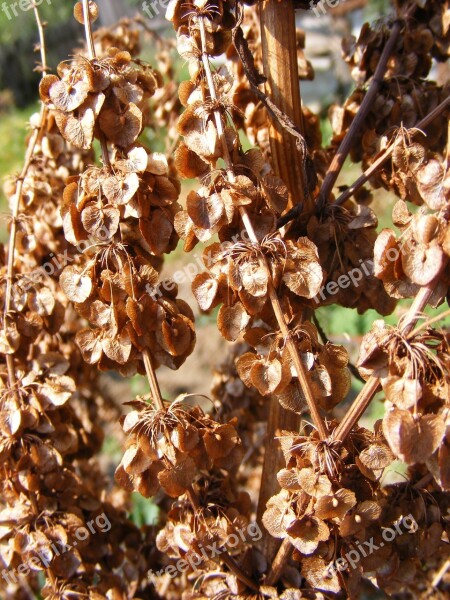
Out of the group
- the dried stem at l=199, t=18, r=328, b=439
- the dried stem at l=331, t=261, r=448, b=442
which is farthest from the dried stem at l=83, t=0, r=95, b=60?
the dried stem at l=331, t=261, r=448, b=442

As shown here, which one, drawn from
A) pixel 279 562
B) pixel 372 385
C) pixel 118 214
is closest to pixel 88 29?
pixel 118 214

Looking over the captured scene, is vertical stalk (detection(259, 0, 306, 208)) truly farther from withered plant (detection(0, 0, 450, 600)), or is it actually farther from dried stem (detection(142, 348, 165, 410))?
dried stem (detection(142, 348, 165, 410))

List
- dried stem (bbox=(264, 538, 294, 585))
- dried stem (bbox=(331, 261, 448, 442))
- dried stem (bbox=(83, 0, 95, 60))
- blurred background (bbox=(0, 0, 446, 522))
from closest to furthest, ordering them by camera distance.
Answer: dried stem (bbox=(331, 261, 448, 442)), dried stem (bbox=(83, 0, 95, 60)), dried stem (bbox=(264, 538, 294, 585)), blurred background (bbox=(0, 0, 446, 522))

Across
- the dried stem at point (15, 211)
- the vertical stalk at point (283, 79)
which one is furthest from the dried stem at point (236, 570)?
the vertical stalk at point (283, 79)

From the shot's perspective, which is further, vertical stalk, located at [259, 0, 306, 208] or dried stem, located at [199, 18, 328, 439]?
vertical stalk, located at [259, 0, 306, 208]

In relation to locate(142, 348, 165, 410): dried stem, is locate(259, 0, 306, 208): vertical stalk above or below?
above

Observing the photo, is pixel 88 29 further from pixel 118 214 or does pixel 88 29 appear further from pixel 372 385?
pixel 372 385

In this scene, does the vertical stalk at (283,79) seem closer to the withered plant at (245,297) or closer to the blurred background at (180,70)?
the withered plant at (245,297)
